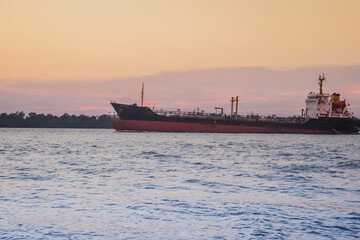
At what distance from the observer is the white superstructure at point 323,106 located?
7875 centimetres

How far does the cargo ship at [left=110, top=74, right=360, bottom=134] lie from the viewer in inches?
2489

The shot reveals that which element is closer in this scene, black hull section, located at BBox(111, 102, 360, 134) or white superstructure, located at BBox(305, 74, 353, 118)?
black hull section, located at BBox(111, 102, 360, 134)

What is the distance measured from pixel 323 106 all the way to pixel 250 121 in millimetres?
17942

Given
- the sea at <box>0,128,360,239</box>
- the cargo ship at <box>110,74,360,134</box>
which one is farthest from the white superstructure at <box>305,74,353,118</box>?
the sea at <box>0,128,360,239</box>

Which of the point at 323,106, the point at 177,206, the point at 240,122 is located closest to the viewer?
the point at 177,206

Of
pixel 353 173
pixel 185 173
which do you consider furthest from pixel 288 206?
pixel 353 173

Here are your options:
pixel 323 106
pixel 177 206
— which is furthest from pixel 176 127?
pixel 177 206

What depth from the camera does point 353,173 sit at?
50.7 ft

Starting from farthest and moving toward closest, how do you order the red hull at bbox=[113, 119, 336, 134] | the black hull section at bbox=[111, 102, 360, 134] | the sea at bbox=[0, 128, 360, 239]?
the red hull at bbox=[113, 119, 336, 134] → the black hull section at bbox=[111, 102, 360, 134] → the sea at bbox=[0, 128, 360, 239]

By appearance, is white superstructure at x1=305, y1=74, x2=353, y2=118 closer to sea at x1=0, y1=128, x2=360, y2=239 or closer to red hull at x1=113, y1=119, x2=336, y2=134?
red hull at x1=113, y1=119, x2=336, y2=134

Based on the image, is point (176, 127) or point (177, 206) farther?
point (176, 127)

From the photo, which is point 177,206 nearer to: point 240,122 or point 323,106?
point 240,122

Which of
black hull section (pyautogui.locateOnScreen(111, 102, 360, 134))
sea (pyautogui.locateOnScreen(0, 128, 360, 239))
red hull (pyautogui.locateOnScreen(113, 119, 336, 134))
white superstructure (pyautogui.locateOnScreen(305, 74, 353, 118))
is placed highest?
white superstructure (pyautogui.locateOnScreen(305, 74, 353, 118))

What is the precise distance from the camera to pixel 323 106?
78938mm
